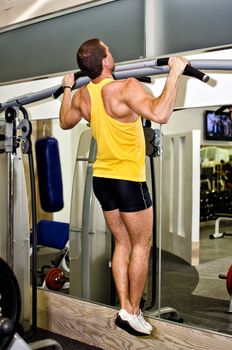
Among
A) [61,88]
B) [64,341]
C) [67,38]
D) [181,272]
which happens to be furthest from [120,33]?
[64,341]

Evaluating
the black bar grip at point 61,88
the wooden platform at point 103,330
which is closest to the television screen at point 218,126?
the black bar grip at point 61,88

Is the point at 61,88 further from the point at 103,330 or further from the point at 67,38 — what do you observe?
the point at 103,330

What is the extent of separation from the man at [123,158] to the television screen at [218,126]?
0.63 meters

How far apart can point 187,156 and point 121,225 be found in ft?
2.67

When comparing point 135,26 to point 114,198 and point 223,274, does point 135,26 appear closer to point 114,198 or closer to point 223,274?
point 114,198

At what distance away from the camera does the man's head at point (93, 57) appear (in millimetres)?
2427

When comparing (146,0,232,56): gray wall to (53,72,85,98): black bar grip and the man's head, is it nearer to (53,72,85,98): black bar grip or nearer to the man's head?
(53,72,85,98): black bar grip

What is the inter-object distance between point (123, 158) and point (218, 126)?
2.56 feet

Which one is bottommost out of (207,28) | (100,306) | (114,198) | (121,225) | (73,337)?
(73,337)

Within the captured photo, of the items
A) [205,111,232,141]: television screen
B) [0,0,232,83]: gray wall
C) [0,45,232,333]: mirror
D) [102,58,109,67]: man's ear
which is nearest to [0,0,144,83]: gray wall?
[0,0,232,83]: gray wall

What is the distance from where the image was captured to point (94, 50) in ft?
7.95

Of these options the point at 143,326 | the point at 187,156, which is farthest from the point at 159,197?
the point at 143,326

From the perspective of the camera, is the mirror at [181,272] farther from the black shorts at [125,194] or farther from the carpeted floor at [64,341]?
the black shorts at [125,194]

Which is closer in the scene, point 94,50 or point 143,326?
point 94,50
